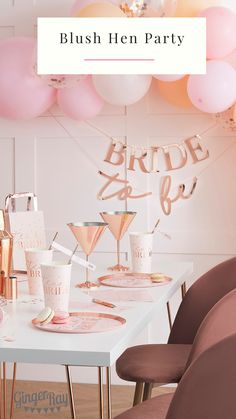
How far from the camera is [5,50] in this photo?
3592 mm

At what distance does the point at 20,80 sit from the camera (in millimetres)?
3539

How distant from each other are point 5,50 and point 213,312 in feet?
7.00

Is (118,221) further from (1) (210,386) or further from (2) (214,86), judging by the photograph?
(1) (210,386)

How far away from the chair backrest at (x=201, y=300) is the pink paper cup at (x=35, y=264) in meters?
0.74

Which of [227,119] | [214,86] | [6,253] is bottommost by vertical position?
[6,253]

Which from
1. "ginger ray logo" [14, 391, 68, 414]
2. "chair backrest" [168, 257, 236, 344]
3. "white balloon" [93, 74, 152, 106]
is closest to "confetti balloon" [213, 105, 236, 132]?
"white balloon" [93, 74, 152, 106]

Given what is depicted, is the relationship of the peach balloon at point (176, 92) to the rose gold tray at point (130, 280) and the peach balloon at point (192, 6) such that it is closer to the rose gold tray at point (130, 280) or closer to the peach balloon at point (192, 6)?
the peach balloon at point (192, 6)

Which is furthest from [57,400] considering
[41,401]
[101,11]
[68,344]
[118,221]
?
[68,344]

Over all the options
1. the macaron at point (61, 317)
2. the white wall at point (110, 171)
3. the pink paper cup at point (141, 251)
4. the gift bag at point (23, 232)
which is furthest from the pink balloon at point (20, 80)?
the macaron at point (61, 317)

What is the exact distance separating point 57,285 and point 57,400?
2013mm

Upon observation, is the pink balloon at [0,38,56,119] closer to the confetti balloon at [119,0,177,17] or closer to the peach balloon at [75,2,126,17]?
the peach balloon at [75,2,126,17]

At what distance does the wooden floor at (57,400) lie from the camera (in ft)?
11.8

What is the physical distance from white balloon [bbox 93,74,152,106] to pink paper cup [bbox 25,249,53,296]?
1.38 meters

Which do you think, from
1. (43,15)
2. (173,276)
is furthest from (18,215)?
(43,15)
